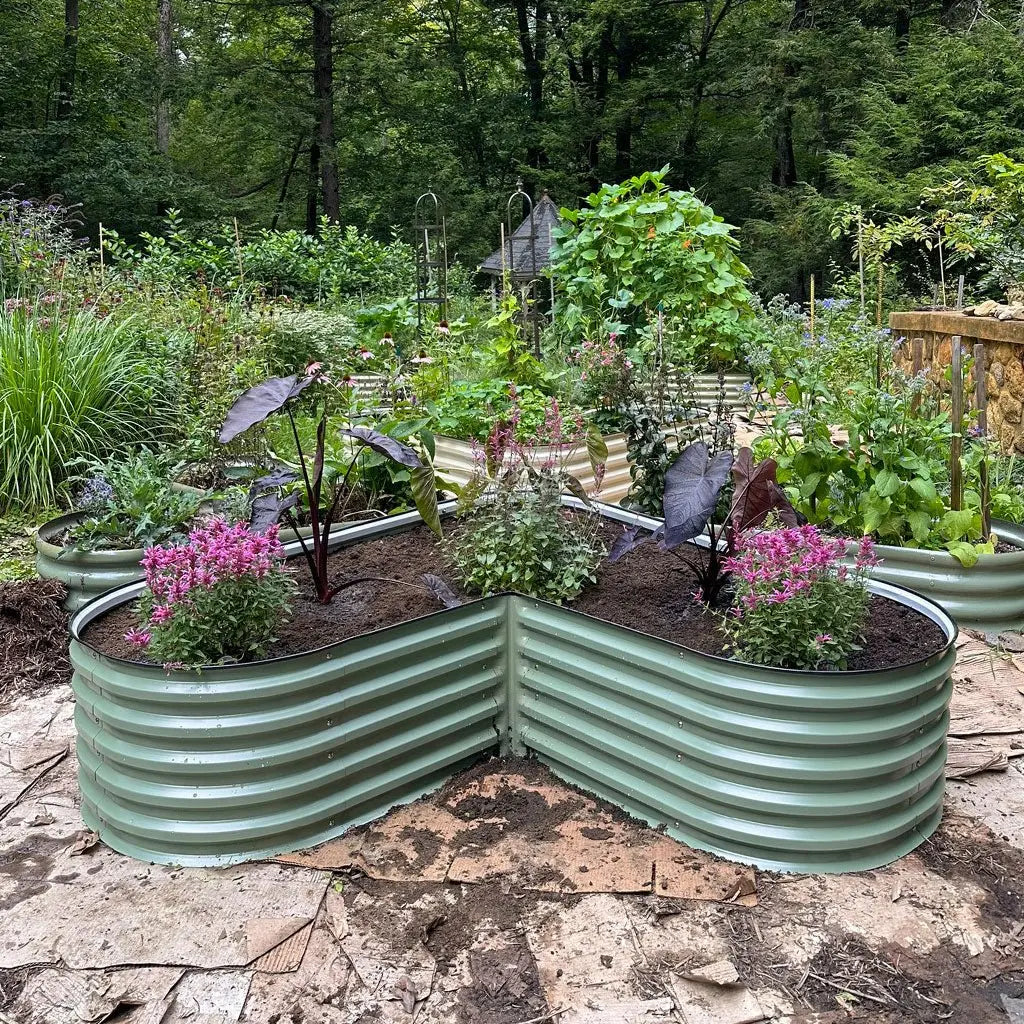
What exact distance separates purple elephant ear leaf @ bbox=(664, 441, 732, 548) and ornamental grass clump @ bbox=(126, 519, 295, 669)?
3.46ft

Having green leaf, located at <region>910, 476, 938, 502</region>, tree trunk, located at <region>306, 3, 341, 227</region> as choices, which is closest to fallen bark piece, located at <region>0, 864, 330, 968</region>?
green leaf, located at <region>910, 476, 938, 502</region>

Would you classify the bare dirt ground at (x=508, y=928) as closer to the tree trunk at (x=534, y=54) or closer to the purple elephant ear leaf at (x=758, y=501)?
the purple elephant ear leaf at (x=758, y=501)

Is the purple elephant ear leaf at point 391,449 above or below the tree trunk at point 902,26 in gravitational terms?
below

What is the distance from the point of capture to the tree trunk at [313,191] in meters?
17.6

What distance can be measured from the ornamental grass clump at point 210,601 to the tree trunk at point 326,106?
1410cm

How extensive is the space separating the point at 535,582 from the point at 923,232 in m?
5.89

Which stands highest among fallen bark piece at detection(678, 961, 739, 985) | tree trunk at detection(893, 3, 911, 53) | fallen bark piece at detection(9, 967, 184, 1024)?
tree trunk at detection(893, 3, 911, 53)

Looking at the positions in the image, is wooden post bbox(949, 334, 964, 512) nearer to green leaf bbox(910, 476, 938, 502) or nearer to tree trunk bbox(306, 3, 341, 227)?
green leaf bbox(910, 476, 938, 502)

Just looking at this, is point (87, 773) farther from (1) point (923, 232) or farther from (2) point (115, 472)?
(1) point (923, 232)

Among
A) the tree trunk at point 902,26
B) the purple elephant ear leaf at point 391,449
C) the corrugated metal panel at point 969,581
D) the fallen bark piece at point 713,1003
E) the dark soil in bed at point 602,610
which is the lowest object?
the fallen bark piece at point 713,1003

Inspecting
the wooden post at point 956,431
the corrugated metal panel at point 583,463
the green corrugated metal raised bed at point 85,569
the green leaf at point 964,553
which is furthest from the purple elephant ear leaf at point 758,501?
the green corrugated metal raised bed at point 85,569

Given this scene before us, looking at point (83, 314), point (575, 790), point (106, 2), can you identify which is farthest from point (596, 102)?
point (575, 790)

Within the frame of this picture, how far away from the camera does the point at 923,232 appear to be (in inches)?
281

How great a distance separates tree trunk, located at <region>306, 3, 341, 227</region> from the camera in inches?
610
